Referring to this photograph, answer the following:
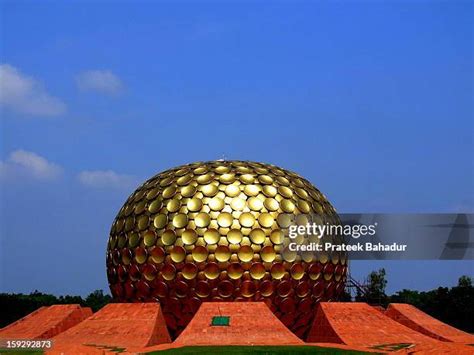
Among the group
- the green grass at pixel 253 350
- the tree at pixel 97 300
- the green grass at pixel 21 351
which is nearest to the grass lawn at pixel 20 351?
the green grass at pixel 21 351

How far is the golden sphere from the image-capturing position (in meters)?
28.6

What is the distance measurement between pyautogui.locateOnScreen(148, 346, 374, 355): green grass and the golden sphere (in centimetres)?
613

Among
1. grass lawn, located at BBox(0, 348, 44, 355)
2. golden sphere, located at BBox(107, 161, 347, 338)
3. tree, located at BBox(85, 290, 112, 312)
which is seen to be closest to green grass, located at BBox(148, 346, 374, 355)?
grass lawn, located at BBox(0, 348, 44, 355)

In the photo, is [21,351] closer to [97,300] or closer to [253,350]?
[253,350]

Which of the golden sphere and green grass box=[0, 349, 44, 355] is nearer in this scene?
green grass box=[0, 349, 44, 355]

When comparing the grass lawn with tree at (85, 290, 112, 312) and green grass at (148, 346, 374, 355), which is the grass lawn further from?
tree at (85, 290, 112, 312)

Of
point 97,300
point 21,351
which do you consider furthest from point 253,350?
point 97,300

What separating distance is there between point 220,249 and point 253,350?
712cm

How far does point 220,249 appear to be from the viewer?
2850cm

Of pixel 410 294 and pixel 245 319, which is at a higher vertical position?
pixel 410 294

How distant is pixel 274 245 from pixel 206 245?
2.82 m

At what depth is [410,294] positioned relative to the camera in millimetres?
70812

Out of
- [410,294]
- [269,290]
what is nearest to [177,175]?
[269,290]

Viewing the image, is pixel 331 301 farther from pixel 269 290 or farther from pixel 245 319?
pixel 245 319
